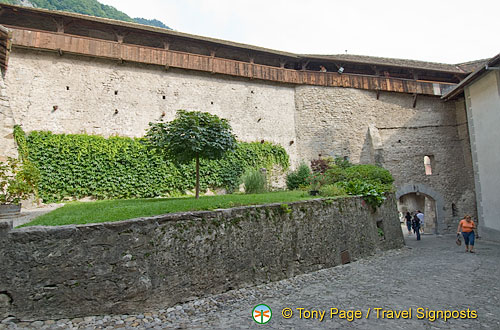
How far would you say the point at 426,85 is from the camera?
19188 millimetres

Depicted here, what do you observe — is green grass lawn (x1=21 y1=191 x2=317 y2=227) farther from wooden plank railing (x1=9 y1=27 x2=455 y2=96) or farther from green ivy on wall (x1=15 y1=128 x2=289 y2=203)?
wooden plank railing (x1=9 y1=27 x2=455 y2=96)

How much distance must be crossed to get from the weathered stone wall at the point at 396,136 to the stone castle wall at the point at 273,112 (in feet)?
0.20

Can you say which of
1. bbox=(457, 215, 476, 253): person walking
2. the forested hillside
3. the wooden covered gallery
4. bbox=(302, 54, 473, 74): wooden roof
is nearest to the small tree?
the wooden covered gallery

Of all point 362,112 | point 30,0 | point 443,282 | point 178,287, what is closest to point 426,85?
point 362,112

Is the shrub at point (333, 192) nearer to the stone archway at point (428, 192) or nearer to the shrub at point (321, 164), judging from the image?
the shrub at point (321, 164)

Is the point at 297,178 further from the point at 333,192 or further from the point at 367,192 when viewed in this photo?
the point at 333,192

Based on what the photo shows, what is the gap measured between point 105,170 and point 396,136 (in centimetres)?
1687

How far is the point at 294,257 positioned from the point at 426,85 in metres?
18.1

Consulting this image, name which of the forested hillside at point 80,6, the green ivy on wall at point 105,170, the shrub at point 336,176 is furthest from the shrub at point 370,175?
the forested hillside at point 80,6

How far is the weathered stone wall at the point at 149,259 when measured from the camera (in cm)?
361

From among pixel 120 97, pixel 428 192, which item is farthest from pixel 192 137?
pixel 428 192

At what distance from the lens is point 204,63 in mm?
15383

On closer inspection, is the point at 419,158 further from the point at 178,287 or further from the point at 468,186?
the point at 178,287

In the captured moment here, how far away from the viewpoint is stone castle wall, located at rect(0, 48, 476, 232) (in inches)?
497
